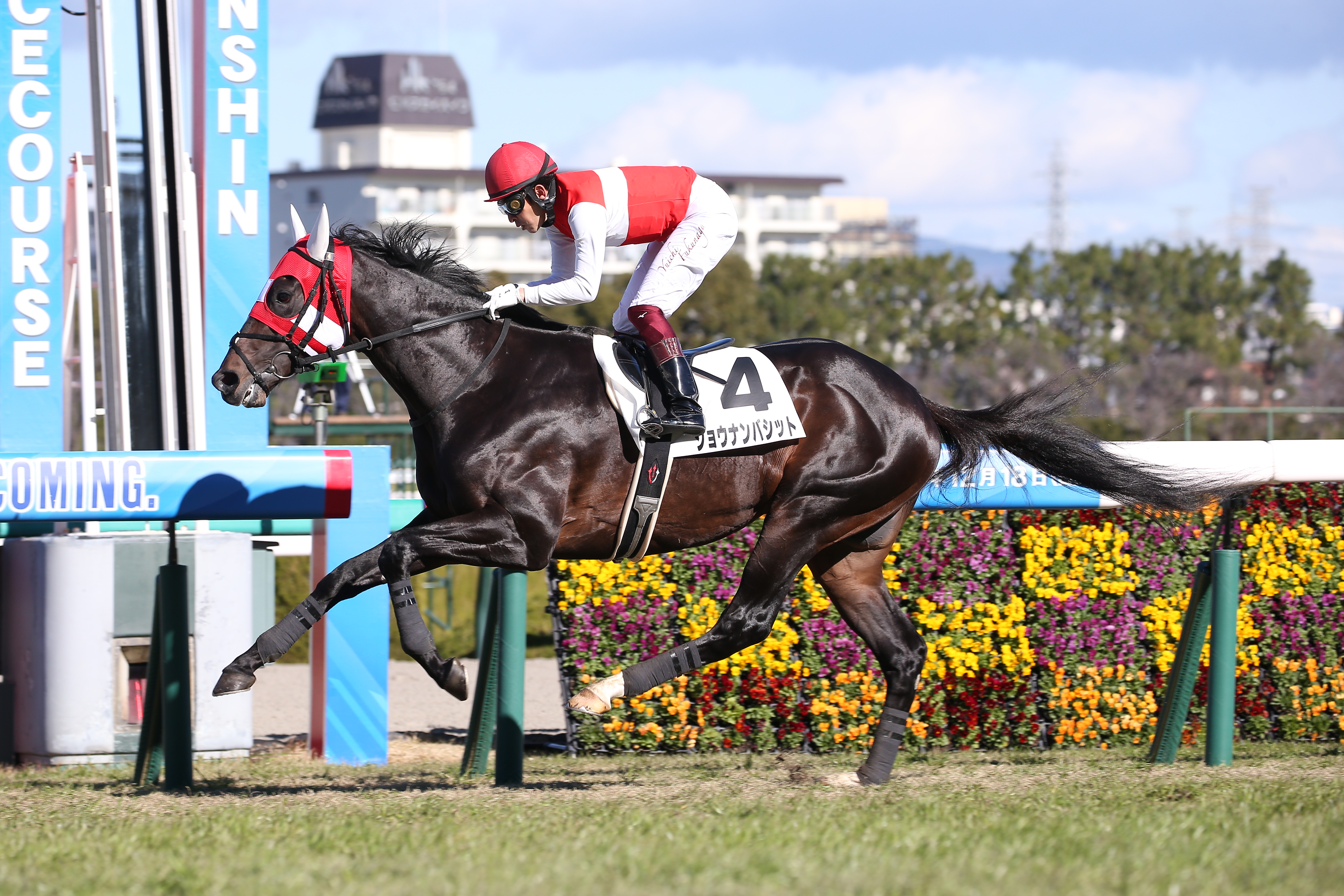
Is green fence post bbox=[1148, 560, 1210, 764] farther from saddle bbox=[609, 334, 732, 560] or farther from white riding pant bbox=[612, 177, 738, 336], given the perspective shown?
white riding pant bbox=[612, 177, 738, 336]

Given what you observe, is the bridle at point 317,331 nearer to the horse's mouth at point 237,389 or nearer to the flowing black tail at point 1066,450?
the horse's mouth at point 237,389

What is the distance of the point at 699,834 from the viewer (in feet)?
13.1

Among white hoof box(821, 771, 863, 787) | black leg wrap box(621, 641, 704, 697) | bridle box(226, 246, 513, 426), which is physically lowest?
white hoof box(821, 771, 863, 787)

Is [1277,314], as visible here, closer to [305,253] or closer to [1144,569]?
[1144,569]

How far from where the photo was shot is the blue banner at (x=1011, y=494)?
6.52 metres

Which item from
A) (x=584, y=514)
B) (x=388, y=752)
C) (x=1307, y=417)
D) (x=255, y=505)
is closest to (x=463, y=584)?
(x=388, y=752)

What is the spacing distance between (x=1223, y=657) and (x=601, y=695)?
2.61 m

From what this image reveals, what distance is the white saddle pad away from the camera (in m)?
5.06

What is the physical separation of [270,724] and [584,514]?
3.90 metres

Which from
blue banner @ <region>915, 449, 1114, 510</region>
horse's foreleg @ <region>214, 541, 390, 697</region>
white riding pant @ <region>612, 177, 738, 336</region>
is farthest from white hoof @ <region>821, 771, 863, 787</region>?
white riding pant @ <region>612, 177, 738, 336</region>

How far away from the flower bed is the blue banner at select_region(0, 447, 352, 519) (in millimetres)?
1368

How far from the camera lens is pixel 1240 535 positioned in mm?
6906

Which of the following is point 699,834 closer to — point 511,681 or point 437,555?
point 437,555

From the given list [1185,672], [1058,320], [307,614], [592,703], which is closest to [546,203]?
[307,614]
